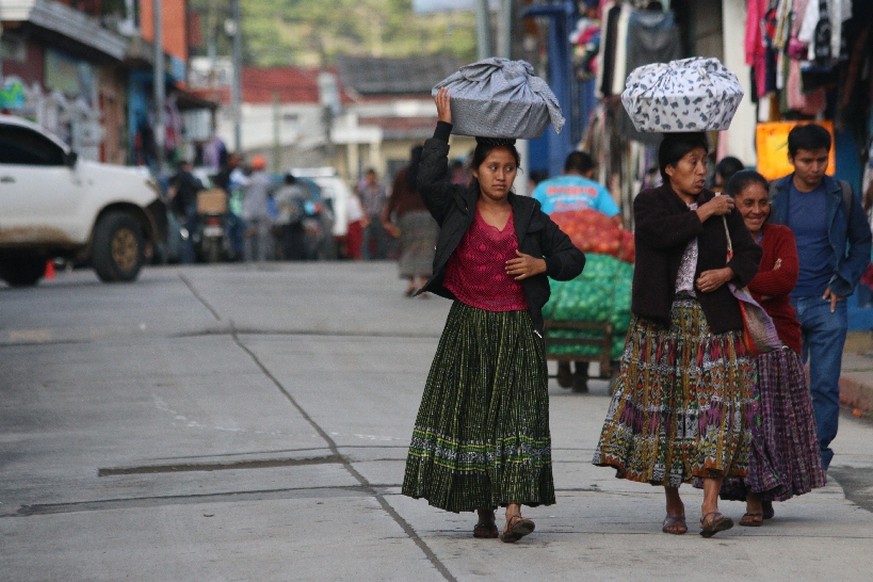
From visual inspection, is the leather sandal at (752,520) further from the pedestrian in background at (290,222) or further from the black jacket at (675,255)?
the pedestrian in background at (290,222)

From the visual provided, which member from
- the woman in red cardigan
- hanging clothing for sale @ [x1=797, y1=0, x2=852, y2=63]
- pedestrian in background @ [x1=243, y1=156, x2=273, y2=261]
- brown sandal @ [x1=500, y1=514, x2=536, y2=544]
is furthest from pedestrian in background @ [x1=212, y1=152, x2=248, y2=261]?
brown sandal @ [x1=500, y1=514, x2=536, y2=544]

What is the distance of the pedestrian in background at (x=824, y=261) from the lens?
342 inches

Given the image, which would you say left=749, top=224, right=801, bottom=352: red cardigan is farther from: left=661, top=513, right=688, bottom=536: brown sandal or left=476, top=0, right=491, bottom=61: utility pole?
left=476, top=0, right=491, bottom=61: utility pole

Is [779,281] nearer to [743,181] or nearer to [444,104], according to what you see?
[743,181]

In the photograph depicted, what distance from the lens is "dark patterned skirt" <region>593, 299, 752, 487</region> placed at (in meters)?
6.90

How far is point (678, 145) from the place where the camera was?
7031 millimetres

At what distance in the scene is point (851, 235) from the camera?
876cm

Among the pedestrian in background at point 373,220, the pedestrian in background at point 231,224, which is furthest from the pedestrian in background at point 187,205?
the pedestrian in background at point 373,220

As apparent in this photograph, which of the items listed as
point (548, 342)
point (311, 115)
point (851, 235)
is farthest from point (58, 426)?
point (311, 115)

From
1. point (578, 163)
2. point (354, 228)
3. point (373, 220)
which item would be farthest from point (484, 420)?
point (354, 228)

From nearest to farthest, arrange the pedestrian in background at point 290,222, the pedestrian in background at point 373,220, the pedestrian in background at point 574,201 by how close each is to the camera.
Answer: the pedestrian in background at point 574,201 < the pedestrian in background at point 290,222 < the pedestrian in background at point 373,220

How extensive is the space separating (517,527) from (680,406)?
32.4 inches

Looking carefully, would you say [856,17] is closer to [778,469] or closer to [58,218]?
[778,469]

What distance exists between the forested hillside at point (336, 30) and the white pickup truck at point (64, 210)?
93202 millimetres
